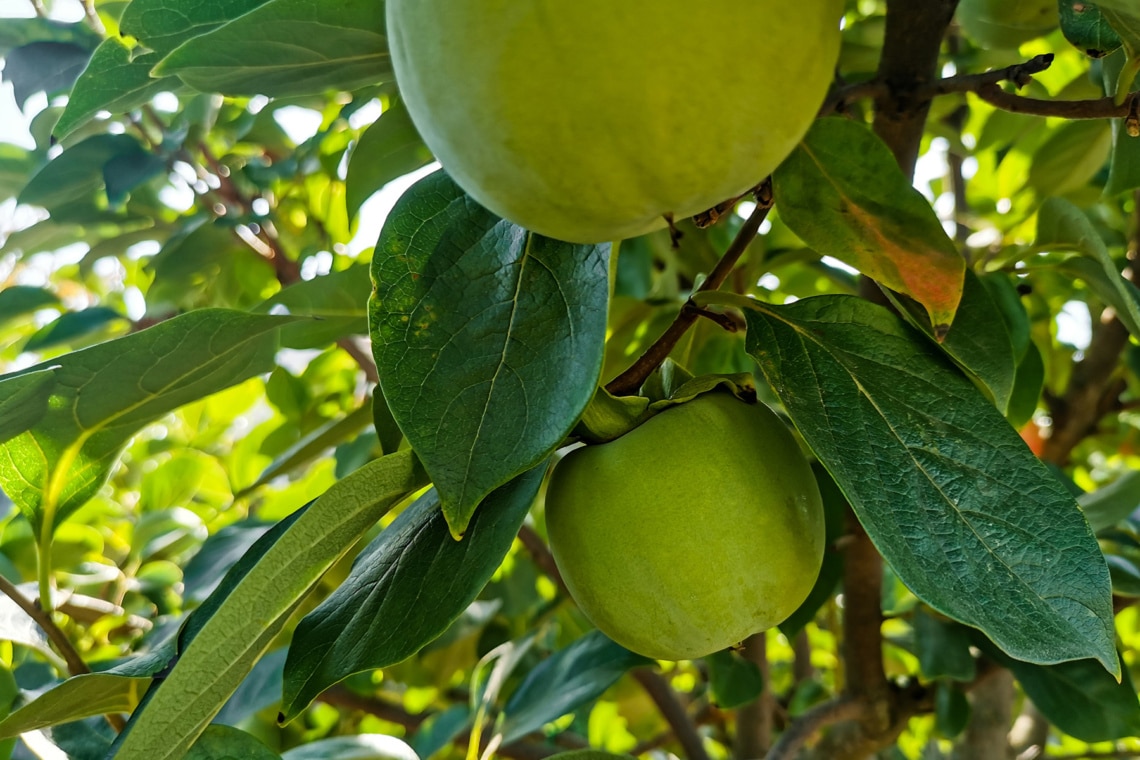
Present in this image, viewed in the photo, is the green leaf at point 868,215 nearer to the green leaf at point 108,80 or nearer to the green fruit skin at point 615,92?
the green fruit skin at point 615,92

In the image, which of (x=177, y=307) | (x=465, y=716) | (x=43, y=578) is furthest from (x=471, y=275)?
(x=177, y=307)

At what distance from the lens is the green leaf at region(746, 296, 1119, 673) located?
1.31ft

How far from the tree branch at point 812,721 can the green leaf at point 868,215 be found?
18.7 inches

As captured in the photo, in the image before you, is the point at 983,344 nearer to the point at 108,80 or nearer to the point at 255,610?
the point at 255,610

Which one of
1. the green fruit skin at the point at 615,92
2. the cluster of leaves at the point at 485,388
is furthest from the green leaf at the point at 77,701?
the green fruit skin at the point at 615,92

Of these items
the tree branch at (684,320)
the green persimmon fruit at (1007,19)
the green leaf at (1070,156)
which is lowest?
the green leaf at (1070,156)

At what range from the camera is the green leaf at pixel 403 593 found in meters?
0.44

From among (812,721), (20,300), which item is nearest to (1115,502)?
(812,721)

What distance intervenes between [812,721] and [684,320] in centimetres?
47

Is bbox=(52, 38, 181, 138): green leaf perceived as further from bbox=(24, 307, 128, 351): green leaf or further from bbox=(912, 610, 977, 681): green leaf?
bbox=(912, 610, 977, 681): green leaf

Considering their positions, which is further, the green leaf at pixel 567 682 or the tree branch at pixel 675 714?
the tree branch at pixel 675 714

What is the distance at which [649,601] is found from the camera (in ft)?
1.46

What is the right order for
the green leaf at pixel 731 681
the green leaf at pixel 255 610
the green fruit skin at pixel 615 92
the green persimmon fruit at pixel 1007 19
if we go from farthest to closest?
the green leaf at pixel 731 681, the green persimmon fruit at pixel 1007 19, the green leaf at pixel 255 610, the green fruit skin at pixel 615 92

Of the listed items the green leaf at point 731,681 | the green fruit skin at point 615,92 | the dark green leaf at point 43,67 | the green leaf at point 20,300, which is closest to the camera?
the green fruit skin at point 615,92
